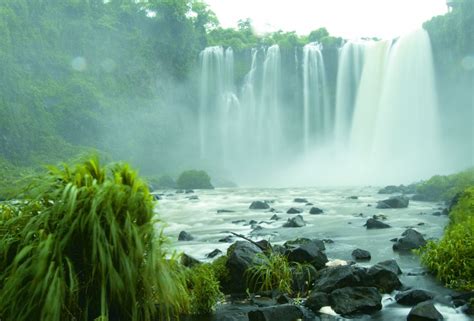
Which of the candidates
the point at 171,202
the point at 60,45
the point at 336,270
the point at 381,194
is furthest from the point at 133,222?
the point at 60,45

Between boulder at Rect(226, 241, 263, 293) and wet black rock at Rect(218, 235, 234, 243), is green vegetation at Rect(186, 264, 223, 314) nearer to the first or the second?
boulder at Rect(226, 241, 263, 293)

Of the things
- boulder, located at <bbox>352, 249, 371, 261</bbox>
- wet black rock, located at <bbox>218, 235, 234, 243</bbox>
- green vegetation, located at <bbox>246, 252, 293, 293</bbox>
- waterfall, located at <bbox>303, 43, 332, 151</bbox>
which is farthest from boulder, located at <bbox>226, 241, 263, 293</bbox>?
waterfall, located at <bbox>303, 43, 332, 151</bbox>

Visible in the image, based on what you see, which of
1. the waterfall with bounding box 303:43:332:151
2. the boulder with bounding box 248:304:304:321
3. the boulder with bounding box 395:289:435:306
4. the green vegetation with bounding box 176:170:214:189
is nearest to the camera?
the boulder with bounding box 248:304:304:321

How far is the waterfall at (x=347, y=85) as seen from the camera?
143 ft

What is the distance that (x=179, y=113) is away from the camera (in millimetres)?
51031

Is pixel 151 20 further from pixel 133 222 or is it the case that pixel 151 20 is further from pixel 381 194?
pixel 133 222

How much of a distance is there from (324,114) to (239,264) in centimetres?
4140

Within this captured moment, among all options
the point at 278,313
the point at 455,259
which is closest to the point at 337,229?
the point at 455,259

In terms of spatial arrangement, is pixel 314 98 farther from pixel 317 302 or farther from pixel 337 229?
pixel 317 302

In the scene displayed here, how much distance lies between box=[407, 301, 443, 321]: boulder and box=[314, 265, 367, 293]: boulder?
0.97m

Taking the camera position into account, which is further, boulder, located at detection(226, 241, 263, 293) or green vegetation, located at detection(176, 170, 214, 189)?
green vegetation, located at detection(176, 170, 214, 189)

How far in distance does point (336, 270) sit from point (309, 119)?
41.6 metres

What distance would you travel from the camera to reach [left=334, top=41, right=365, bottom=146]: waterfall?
4344 cm

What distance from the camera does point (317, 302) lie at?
546 centimetres
